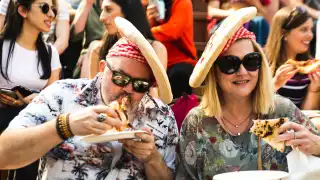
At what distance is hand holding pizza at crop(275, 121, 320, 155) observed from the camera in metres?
3.29

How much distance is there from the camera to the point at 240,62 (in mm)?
3584

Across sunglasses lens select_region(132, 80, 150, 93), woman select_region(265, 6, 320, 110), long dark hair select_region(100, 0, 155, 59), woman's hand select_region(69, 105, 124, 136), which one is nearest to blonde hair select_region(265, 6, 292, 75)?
woman select_region(265, 6, 320, 110)

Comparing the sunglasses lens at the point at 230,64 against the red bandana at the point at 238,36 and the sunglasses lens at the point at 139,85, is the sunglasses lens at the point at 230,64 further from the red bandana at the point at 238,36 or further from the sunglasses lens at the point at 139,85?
the sunglasses lens at the point at 139,85

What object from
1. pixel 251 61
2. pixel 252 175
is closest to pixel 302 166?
pixel 252 175

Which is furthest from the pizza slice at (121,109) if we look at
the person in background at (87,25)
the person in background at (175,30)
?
the person in background at (87,25)

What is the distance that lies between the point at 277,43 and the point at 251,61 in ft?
7.65

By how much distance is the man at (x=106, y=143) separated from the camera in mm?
3432

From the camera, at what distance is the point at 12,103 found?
16.8 ft

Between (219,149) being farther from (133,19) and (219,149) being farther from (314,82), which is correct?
(133,19)

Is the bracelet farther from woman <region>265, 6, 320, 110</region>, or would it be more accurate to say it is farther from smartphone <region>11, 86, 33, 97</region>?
woman <region>265, 6, 320, 110</region>

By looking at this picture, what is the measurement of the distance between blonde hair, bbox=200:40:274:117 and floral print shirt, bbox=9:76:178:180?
0.25 meters

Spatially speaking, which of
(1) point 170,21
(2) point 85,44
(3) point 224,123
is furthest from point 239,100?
(2) point 85,44

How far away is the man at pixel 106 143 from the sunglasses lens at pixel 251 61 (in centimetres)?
43

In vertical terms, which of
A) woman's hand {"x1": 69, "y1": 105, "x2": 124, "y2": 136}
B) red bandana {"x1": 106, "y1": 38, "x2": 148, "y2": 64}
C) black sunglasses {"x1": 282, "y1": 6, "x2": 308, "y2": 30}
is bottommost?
black sunglasses {"x1": 282, "y1": 6, "x2": 308, "y2": 30}
